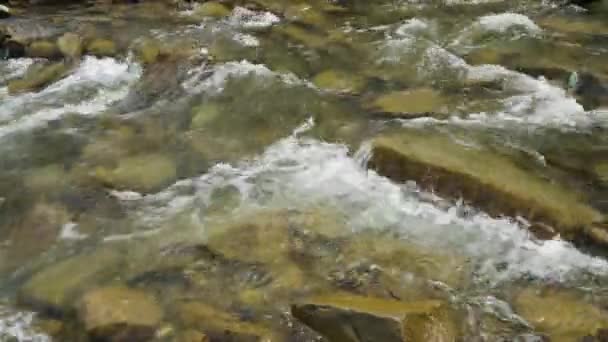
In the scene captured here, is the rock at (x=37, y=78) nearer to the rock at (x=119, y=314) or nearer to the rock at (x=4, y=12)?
the rock at (x=4, y=12)

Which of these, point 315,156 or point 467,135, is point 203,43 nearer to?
point 315,156

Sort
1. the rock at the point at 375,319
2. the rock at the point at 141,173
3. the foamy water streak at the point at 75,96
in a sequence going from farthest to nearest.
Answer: the foamy water streak at the point at 75,96
the rock at the point at 141,173
the rock at the point at 375,319

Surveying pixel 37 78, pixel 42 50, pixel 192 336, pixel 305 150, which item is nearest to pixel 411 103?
pixel 305 150

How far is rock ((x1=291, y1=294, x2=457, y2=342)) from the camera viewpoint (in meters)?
3.26

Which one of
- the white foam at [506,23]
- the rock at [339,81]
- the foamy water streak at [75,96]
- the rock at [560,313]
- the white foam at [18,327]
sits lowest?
the white foam at [18,327]

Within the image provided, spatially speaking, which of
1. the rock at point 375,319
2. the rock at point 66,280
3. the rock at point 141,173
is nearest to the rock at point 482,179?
the rock at point 375,319

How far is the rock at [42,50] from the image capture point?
7.86 meters

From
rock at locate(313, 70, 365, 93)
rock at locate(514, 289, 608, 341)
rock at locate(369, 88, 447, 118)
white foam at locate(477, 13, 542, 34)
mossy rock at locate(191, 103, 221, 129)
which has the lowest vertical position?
mossy rock at locate(191, 103, 221, 129)

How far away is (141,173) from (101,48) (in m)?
3.32

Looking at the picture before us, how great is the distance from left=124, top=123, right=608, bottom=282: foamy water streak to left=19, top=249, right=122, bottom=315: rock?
57 cm

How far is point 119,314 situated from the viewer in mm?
3705

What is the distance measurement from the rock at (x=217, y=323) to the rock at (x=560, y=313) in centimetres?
155

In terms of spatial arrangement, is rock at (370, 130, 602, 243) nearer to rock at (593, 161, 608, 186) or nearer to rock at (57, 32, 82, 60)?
rock at (593, 161, 608, 186)

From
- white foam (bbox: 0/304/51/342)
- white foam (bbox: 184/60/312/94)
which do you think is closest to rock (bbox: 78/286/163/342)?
white foam (bbox: 0/304/51/342)
